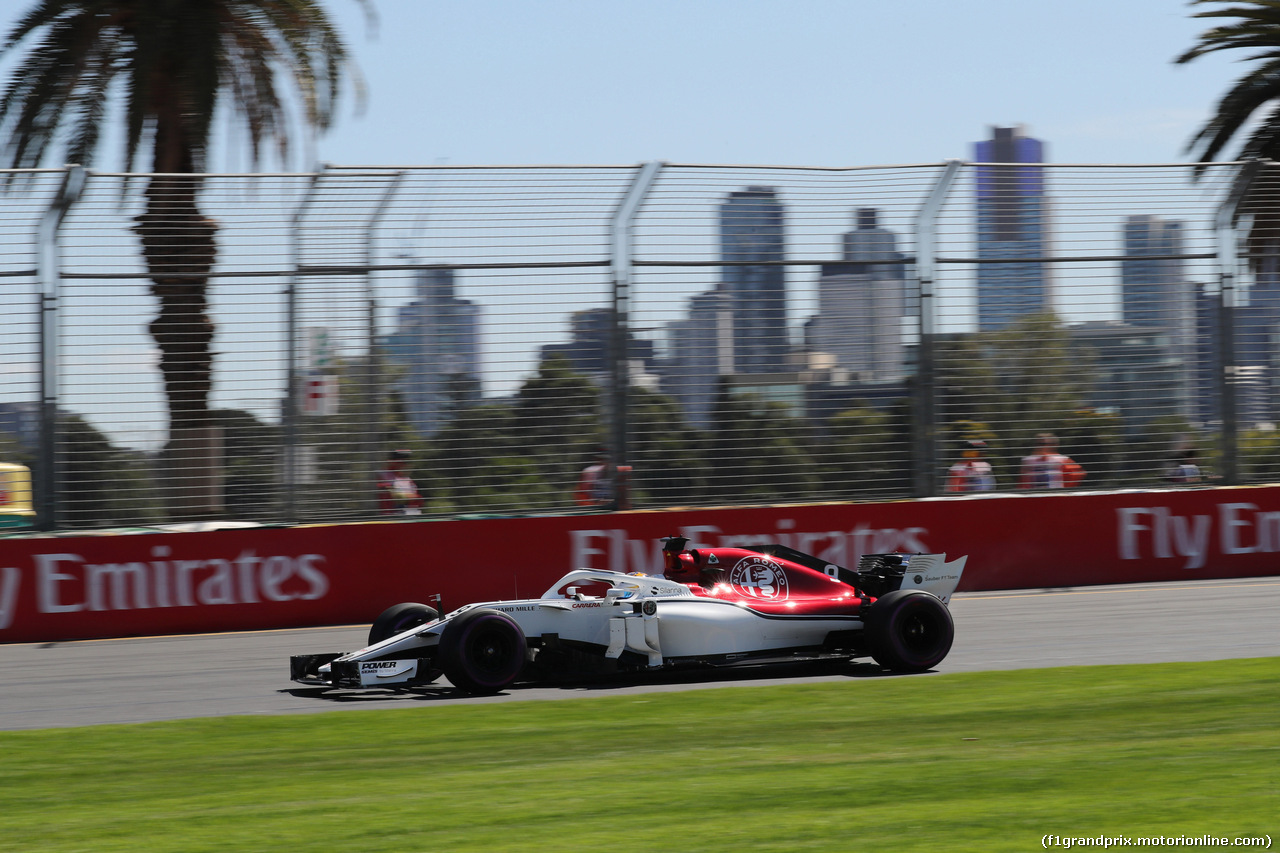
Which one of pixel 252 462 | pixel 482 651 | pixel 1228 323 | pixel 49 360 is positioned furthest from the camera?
pixel 1228 323

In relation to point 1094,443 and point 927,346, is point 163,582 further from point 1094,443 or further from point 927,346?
point 1094,443

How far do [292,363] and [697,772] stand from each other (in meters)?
7.73

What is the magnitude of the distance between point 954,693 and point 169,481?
7587mm

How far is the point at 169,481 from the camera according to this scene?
1311cm

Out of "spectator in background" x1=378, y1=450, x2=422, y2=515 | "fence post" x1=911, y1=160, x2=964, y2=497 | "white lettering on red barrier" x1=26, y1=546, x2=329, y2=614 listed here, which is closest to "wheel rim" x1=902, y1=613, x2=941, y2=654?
"fence post" x1=911, y1=160, x2=964, y2=497

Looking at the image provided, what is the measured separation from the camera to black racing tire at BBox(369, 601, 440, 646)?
32.6 feet

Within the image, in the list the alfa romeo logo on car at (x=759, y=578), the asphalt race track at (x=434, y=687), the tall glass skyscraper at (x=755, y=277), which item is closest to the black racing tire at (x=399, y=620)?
the asphalt race track at (x=434, y=687)

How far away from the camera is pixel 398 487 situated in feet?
45.3

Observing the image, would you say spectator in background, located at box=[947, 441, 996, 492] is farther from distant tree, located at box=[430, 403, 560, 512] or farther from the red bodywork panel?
the red bodywork panel

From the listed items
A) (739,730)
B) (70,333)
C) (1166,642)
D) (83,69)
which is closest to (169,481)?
(70,333)

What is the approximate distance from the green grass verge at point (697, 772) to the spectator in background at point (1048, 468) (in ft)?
20.0

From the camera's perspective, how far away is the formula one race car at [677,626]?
30.0 feet

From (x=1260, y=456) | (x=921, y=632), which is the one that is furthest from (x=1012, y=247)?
(x=921, y=632)

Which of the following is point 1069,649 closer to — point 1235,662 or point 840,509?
point 1235,662
